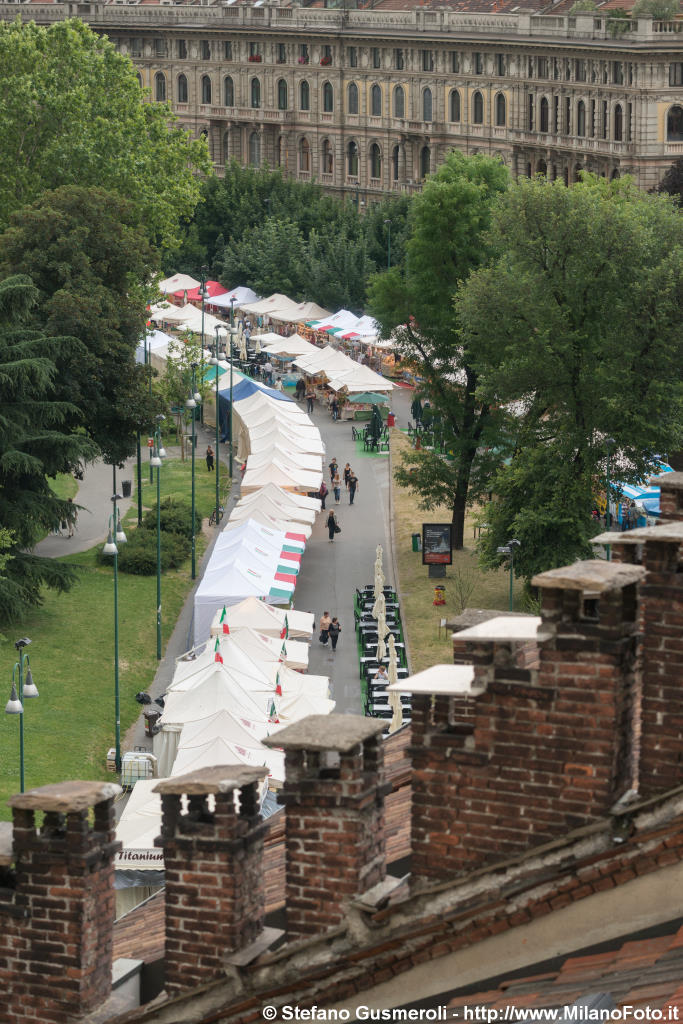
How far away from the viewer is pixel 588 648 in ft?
30.3

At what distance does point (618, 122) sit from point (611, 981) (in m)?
96.4

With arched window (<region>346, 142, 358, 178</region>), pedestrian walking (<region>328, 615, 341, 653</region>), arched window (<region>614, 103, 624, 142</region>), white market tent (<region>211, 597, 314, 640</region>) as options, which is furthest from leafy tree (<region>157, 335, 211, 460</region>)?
arched window (<region>346, 142, 358, 178</region>)

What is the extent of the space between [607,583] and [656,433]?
4087cm

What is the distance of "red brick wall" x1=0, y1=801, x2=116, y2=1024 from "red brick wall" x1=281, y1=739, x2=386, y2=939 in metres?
1.16

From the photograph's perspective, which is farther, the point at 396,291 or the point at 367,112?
the point at 367,112

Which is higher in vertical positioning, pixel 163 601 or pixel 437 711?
pixel 437 711

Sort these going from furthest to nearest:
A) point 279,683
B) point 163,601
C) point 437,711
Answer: point 163,601 → point 279,683 → point 437,711

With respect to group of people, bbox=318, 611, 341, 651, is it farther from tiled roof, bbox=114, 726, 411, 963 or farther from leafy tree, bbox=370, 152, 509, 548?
tiled roof, bbox=114, 726, 411, 963

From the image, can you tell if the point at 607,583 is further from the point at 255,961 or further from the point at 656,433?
the point at 656,433

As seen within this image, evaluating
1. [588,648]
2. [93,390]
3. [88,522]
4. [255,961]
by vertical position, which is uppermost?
[588,648]

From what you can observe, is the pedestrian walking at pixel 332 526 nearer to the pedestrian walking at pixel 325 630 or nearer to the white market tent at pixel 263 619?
the pedestrian walking at pixel 325 630

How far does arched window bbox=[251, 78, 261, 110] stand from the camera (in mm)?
137000

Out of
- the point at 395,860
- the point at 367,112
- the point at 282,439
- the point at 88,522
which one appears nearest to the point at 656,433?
the point at 282,439

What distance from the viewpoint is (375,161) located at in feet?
417
